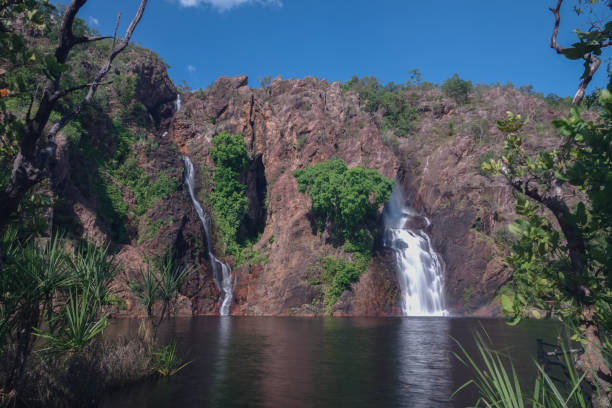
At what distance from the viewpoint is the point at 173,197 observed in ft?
152

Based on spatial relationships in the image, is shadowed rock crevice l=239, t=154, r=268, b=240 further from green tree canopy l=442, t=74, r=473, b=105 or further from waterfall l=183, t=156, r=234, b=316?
green tree canopy l=442, t=74, r=473, b=105

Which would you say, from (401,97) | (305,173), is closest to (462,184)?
(305,173)

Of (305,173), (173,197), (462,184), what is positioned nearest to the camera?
(173,197)

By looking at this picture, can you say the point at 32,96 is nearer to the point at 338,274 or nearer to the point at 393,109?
the point at 338,274

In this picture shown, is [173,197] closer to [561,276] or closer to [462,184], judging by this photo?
[462,184]

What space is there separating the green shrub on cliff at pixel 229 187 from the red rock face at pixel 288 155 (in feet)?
6.16

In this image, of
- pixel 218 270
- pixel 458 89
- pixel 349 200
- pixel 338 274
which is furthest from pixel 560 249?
pixel 458 89

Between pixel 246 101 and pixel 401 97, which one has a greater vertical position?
pixel 401 97

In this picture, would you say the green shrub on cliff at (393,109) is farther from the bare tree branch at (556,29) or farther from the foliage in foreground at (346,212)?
the bare tree branch at (556,29)

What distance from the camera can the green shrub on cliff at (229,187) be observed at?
49812 millimetres

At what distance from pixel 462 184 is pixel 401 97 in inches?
1137

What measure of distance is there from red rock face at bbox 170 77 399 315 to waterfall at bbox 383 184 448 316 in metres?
1.98

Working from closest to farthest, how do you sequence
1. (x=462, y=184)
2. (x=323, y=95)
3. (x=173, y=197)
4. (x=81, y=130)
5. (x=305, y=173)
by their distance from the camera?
(x=81, y=130) → (x=173, y=197) → (x=305, y=173) → (x=462, y=184) → (x=323, y=95)

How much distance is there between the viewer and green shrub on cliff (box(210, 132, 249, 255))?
4981 centimetres
